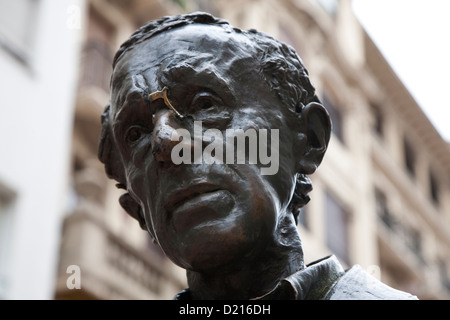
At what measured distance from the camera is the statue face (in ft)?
8.70

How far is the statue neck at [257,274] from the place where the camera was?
9.21 ft

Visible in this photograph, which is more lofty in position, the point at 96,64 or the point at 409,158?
the point at 409,158

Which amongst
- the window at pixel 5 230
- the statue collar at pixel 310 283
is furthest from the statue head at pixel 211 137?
the window at pixel 5 230

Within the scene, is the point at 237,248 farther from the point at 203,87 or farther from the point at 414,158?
the point at 414,158

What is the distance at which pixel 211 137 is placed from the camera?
8.98 feet

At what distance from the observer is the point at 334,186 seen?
72.7 feet

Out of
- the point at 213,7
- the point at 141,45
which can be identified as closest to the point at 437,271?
the point at 213,7

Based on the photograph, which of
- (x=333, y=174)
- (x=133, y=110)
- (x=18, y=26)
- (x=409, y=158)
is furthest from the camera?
(x=409, y=158)

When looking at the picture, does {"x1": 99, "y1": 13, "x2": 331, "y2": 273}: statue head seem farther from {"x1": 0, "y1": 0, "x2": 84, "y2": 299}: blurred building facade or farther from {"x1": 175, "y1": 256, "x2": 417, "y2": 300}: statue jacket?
{"x1": 0, "y1": 0, "x2": 84, "y2": 299}: blurred building facade

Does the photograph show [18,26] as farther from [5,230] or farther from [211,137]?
[211,137]

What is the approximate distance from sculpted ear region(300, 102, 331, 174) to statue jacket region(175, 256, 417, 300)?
1.04ft

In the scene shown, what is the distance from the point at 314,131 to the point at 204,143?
464mm

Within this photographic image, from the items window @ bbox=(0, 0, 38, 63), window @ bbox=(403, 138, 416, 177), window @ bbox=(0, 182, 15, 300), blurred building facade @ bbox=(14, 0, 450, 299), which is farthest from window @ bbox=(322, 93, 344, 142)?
window @ bbox=(0, 182, 15, 300)

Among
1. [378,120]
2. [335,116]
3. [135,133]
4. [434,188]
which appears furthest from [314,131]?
[434,188]
